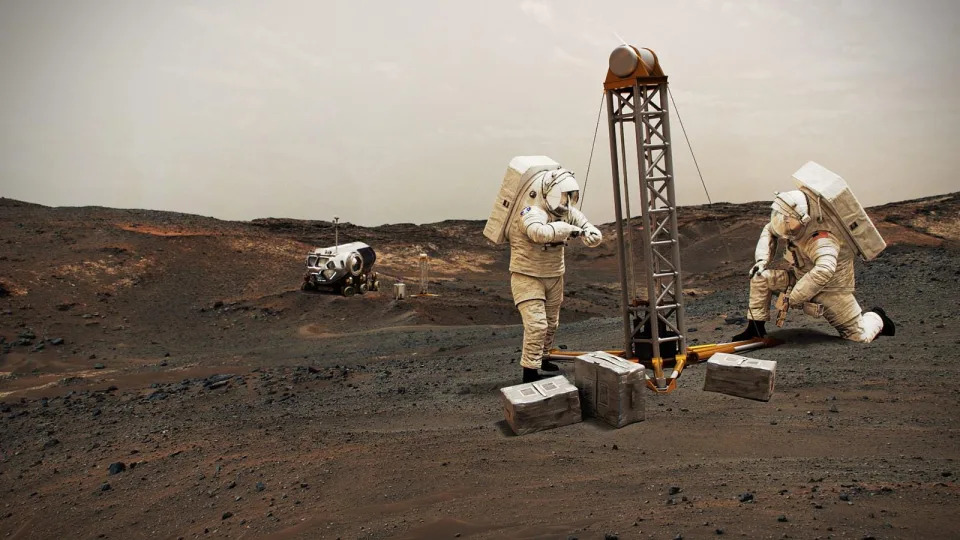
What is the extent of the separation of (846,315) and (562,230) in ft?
14.7

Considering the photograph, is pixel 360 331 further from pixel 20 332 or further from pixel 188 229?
pixel 188 229

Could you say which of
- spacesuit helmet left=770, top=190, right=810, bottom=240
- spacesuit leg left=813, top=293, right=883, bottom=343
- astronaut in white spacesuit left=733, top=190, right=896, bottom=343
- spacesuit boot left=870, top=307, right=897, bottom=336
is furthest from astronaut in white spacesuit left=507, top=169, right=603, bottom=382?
spacesuit boot left=870, top=307, right=897, bottom=336

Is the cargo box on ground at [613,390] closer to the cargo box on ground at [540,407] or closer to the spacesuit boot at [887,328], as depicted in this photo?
the cargo box on ground at [540,407]

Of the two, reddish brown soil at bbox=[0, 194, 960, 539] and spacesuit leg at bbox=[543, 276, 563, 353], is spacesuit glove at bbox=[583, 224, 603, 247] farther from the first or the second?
reddish brown soil at bbox=[0, 194, 960, 539]

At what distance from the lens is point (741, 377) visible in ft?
24.0

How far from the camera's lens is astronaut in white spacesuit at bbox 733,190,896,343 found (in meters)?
8.96

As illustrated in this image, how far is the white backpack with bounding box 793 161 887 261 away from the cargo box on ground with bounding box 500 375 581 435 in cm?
467

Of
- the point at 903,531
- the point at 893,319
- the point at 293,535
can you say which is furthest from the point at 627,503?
the point at 893,319

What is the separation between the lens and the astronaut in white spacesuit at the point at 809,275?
8961 mm

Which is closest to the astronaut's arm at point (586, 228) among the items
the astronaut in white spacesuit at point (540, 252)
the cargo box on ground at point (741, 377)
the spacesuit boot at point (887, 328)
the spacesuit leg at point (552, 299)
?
the astronaut in white spacesuit at point (540, 252)

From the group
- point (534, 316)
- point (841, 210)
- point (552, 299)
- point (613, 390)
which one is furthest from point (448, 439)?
point (841, 210)

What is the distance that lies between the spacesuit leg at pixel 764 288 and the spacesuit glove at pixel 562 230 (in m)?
3.39

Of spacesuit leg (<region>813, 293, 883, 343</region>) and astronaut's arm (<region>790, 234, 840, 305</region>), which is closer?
astronaut's arm (<region>790, 234, 840, 305</region>)

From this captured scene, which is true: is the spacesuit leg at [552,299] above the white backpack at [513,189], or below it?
below
